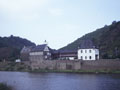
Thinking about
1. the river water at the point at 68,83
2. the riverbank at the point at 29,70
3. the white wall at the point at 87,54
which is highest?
the white wall at the point at 87,54

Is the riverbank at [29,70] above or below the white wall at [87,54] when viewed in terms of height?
below

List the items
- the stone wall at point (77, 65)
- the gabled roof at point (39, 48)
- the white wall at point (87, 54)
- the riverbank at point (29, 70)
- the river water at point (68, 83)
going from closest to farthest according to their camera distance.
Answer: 1. the river water at point (68, 83)
2. the riverbank at point (29, 70)
3. the stone wall at point (77, 65)
4. the white wall at point (87, 54)
5. the gabled roof at point (39, 48)

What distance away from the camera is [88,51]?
6600 cm

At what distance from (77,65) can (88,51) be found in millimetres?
6154

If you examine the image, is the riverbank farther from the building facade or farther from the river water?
the river water

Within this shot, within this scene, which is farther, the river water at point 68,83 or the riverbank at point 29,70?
the riverbank at point 29,70

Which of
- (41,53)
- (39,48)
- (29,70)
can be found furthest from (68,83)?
(39,48)

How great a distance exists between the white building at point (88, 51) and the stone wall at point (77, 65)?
493 centimetres

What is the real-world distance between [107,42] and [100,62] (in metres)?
39.3

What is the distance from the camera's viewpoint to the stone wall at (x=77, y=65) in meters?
57.1

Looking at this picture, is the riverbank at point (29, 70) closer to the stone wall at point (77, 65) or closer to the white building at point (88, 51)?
the stone wall at point (77, 65)

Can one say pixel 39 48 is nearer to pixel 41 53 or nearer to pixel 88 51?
pixel 41 53

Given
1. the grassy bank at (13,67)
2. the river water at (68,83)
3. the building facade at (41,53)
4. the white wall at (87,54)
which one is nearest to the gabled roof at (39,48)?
the building facade at (41,53)

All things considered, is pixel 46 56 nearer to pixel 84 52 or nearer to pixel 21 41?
pixel 84 52
